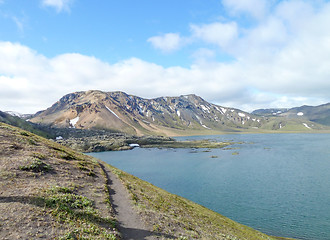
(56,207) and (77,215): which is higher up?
(56,207)

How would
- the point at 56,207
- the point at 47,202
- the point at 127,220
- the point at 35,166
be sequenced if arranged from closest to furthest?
1. the point at 56,207
2. the point at 47,202
3. the point at 127,220
4. the point at 35,166

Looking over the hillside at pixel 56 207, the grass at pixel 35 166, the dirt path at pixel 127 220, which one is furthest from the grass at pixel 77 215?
the grass at pixel 35 166

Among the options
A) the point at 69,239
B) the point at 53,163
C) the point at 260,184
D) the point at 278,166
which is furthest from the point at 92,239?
the point at 278,166

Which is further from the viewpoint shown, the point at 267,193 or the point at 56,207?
the point at 267,193

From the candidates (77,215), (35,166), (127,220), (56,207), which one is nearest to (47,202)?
(56,207)

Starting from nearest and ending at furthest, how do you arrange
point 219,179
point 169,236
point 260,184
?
point 169,236
point 260,184
point 219,179

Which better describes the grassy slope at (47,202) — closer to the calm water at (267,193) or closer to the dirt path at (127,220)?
the dirt path at (127,220)

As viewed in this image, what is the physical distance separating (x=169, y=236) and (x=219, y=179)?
76415 millimetres

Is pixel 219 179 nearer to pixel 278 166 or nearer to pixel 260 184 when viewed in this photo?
pixel 260 184

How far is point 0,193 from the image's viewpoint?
21406mm

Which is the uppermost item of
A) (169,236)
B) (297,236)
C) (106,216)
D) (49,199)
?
(49,199)

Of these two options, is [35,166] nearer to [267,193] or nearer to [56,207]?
[56,207]

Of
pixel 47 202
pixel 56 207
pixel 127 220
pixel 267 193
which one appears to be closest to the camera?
pixel 56 207

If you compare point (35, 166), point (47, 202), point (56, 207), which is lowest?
point (56, 207)
